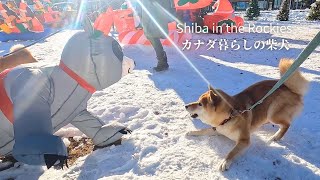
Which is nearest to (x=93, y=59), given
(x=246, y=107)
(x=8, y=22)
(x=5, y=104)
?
(x=5, y=104)

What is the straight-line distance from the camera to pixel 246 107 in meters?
2.97

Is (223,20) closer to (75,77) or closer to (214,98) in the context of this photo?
(214,98)

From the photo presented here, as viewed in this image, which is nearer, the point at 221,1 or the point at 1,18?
the point at 221,1

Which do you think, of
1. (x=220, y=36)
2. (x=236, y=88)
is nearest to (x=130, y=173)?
(x=236, y=88)

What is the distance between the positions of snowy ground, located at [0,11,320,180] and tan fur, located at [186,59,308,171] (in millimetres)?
131

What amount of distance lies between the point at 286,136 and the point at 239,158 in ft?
2.33

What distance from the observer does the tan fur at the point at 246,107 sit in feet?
9.37

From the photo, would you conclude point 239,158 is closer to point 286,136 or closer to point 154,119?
point 286,136

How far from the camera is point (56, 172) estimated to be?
2.58 metres

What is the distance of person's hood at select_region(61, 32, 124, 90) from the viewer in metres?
2.38

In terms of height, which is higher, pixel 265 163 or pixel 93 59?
pixel 93 59

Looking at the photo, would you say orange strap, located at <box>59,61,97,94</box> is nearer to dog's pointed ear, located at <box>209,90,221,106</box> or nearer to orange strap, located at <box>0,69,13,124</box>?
orange strap, located at <box>0,69,13,124</box>

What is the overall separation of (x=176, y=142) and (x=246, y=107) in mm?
771

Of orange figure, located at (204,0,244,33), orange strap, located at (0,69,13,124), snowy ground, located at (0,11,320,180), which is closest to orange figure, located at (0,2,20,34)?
orange figure, located at (204,0,244,33)
